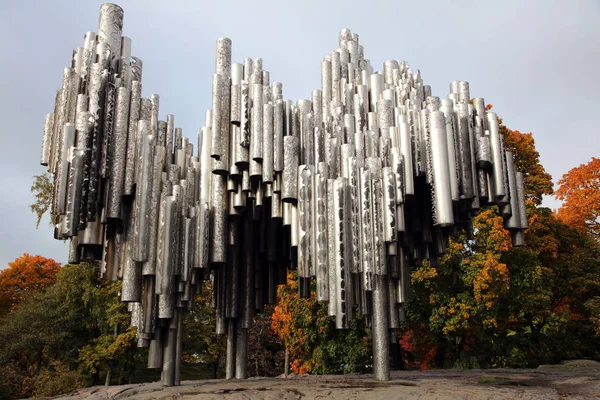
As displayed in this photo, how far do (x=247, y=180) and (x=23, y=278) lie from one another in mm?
32850

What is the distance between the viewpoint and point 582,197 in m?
28.5

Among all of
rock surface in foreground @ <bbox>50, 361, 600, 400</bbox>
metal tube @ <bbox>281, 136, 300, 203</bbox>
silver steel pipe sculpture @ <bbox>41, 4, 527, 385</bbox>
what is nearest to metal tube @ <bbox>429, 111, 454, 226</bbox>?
silver steel pipe sculpture @ <bbox>41, 4, 527, 385</bbox>

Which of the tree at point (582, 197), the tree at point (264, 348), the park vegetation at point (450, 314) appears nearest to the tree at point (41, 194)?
the park vegetation at point (450, 314)

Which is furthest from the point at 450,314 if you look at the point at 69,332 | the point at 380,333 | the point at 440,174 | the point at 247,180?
the point at 69,332

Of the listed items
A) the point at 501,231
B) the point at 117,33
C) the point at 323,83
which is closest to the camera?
the point at 117,33

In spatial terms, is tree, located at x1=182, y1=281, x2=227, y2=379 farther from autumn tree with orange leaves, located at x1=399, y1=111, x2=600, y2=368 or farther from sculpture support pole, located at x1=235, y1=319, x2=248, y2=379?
sculpture support pole, located at x1=235, y1=319, x2=248, y2=379

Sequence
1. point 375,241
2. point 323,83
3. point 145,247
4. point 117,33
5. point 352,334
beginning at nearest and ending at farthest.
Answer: point 375,241
point 145,247
point 117,33
point 323,83
point 352,334

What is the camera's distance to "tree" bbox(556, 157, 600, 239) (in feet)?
92.2

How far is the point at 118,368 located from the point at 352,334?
14322 millimetres

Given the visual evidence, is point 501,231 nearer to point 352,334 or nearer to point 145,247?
point 352,334

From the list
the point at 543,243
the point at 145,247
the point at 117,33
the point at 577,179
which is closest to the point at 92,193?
the point at 145,247

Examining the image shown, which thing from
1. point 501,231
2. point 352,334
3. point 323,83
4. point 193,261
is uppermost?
point 323,83

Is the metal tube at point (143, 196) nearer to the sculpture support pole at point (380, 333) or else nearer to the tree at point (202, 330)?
the sculpture support pole at point (380, 333)

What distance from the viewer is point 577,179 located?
29.3 m
